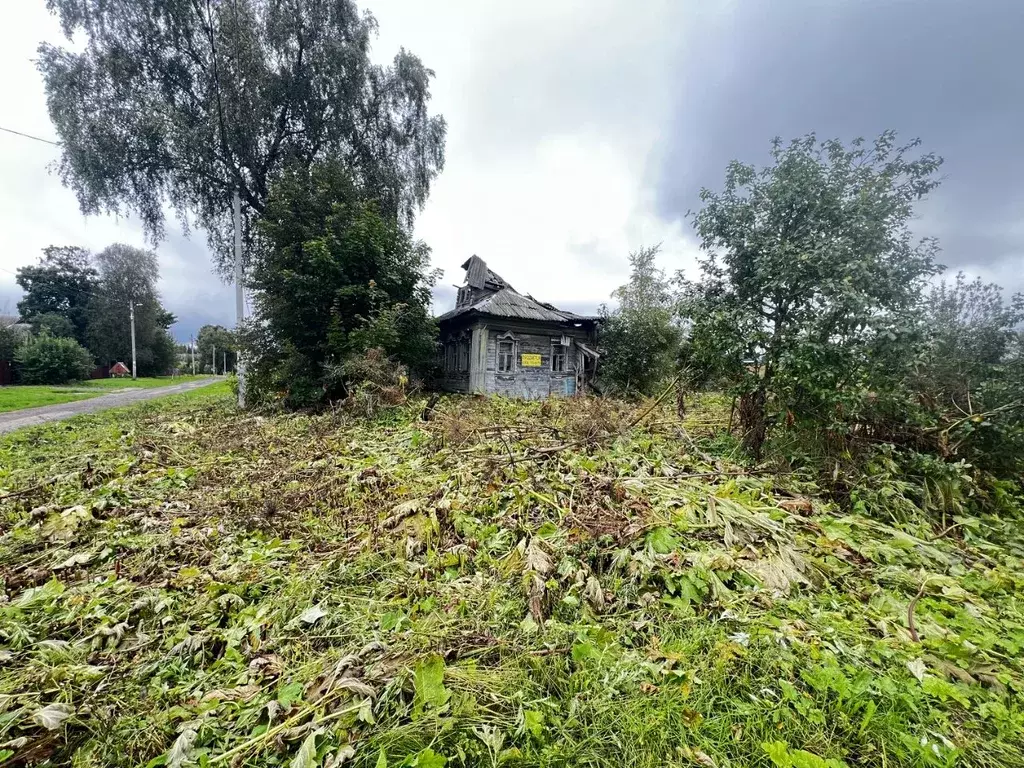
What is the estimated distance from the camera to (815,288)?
4906mm

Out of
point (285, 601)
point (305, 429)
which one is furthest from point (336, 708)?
point (305, 429)

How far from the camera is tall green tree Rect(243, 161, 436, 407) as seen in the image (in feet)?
36.5

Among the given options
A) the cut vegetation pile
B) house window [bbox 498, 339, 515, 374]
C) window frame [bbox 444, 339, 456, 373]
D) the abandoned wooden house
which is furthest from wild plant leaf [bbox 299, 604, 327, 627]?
window frame [bbox 444, 339, 456, 373]

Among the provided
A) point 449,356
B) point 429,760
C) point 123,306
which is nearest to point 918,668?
point 429,760

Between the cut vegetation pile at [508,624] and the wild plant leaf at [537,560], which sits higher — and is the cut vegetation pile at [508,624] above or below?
below

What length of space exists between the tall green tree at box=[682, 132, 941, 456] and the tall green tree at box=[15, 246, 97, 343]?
52.2 meters

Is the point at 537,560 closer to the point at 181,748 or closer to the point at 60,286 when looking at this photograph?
the point at 181,748

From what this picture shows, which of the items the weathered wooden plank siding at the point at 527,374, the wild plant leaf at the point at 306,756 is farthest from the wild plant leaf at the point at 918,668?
the weathered wooden plank siding at the point at 527,374

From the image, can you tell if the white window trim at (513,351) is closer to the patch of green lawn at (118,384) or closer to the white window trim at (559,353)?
the white window trim at (559,353)

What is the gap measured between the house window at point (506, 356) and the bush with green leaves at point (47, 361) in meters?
29.1

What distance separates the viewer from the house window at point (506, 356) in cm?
1491

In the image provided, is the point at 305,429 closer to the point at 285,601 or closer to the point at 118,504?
the point at 118,504

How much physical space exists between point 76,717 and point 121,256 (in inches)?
1972

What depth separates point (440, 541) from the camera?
133 inches
